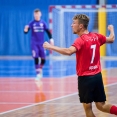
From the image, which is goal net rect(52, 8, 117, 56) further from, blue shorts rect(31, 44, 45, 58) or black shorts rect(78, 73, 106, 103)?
black shorts rect(78, 73, 106, 103)

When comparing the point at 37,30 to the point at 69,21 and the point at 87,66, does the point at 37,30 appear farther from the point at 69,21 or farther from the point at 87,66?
the point at 87,66

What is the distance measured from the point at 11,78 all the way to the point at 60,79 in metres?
1.58

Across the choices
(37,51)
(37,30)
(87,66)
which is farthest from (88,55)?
(37,30)

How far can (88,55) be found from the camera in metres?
6.93

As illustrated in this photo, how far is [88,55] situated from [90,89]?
1.57 feet

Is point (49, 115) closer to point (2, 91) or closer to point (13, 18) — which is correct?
point (2, 91)

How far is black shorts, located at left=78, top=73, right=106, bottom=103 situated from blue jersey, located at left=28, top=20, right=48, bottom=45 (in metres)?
9.17

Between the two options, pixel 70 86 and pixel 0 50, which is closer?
pixel 70 86

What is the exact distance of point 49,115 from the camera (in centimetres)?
894

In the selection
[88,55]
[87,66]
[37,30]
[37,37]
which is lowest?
[37,37]

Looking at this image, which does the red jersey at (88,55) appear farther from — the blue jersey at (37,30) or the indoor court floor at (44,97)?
→ the blue jersey at (37,30)

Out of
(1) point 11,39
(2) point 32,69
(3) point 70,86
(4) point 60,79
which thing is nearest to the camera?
(3) point 70,86

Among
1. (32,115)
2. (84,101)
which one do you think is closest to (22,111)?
(32,115)

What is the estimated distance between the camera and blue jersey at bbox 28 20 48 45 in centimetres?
1609
